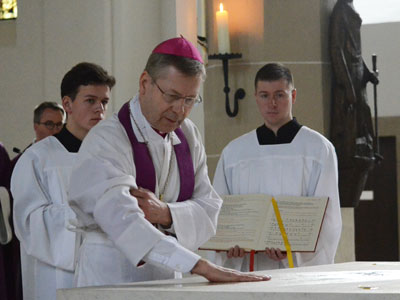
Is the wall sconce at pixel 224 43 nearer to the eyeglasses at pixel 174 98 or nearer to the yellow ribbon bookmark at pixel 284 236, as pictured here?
the yellow ribbon bookmark at pixel 284 236

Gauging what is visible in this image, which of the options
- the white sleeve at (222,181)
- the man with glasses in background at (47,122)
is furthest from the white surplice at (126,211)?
the man with glasses in background at (47,122)

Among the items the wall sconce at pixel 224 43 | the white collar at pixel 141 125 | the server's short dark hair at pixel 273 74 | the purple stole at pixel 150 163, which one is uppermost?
the wall sconce at pixel 224 43

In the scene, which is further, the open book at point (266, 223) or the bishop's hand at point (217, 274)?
the open book at point (266, 223)

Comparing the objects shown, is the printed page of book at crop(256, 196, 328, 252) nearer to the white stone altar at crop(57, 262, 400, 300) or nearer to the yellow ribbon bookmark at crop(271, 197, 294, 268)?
the yellow ribbon bookmark at crop(271, 197, 294, 268)

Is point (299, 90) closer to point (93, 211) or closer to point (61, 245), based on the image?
point (61, 245)

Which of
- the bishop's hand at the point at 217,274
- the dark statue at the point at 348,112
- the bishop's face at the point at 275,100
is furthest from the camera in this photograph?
the dark statue at the point at 348,112

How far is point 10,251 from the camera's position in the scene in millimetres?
5633

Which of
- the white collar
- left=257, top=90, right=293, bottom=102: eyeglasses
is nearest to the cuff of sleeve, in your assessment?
the white collar

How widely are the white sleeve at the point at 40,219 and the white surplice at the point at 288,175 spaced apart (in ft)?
3.36

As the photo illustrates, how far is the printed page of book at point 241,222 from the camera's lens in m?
4.82

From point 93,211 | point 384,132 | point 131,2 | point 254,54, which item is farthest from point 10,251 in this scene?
point 384,132

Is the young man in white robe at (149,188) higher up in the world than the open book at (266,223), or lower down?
higher up

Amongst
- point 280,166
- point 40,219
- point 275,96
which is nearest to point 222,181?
point 280,166

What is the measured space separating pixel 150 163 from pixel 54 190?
4.30 feet
